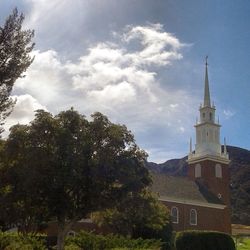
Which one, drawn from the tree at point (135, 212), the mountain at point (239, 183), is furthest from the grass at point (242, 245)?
the mountain at point (239, 183)

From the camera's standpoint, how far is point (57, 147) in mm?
26297

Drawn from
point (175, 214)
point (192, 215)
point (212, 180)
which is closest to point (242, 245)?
point (192, 215)

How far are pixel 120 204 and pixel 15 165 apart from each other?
637 centimetres

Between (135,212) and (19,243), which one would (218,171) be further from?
(19,243)

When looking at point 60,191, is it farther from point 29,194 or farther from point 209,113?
point 209,113

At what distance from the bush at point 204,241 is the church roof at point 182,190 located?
776 inches

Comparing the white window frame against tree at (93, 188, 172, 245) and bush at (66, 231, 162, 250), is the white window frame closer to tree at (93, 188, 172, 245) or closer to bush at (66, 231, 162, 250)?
tree at (93, 188, 172, 245)

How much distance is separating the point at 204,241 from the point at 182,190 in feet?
83.7

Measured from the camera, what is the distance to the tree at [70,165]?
25.9 metres

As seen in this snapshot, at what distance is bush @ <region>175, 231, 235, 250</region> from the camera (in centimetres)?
3456

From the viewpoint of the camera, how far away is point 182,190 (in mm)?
59969

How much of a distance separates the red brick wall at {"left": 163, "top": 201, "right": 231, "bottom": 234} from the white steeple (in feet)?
26.9

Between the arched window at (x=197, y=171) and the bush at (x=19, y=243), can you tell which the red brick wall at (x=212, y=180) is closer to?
the arched window at (x=197, y=171)

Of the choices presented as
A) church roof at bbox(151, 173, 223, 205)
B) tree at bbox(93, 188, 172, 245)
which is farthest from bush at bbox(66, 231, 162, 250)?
church roof at bbox(151, 173, 223, 205)
